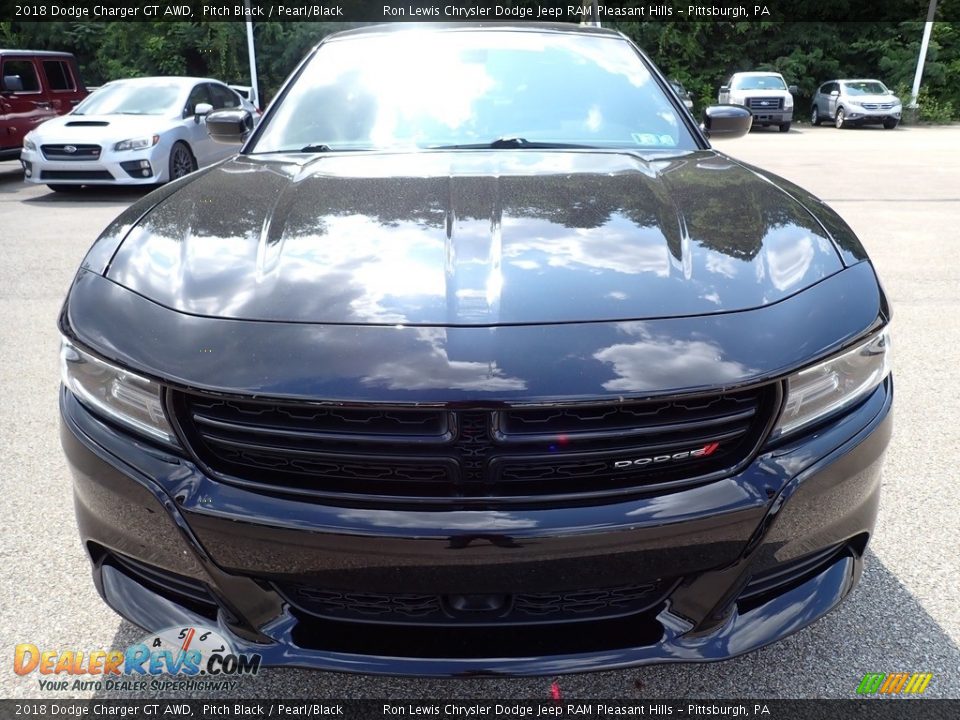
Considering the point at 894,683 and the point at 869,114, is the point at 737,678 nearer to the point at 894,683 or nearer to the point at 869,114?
the point at 894,683

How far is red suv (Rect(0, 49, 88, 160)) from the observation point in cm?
1097

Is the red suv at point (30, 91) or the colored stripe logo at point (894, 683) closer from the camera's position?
the colored stripe logo at point (894, 683)

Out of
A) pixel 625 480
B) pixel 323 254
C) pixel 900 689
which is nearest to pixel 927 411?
pixel 900 689

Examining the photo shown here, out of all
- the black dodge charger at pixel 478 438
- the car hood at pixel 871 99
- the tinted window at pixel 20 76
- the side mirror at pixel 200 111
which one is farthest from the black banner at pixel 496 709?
the car hood at pixel 871 99

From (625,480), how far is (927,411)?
8.43 feet

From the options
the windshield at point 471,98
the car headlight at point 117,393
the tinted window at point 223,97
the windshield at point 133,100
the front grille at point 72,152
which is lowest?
the front grille at point 72,152

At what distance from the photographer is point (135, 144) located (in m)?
9.18

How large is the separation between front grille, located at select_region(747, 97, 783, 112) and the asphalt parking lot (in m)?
17.2

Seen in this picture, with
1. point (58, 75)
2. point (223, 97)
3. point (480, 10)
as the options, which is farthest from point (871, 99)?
point (58, 75)

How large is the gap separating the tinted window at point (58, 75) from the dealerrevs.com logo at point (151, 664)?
12299 millimetres

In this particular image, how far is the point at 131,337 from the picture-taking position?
1510 mm

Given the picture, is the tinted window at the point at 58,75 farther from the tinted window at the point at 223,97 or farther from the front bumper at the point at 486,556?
the front bumper at the point at 486,556

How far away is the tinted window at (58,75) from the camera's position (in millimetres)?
11914

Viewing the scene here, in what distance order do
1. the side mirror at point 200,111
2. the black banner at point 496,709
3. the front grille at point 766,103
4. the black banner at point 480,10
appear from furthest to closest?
1. the black banner at point 480,10
2. the front grille at point 766,103
3. the side mirror at point 200,111
4. the black banner at point 496,709
